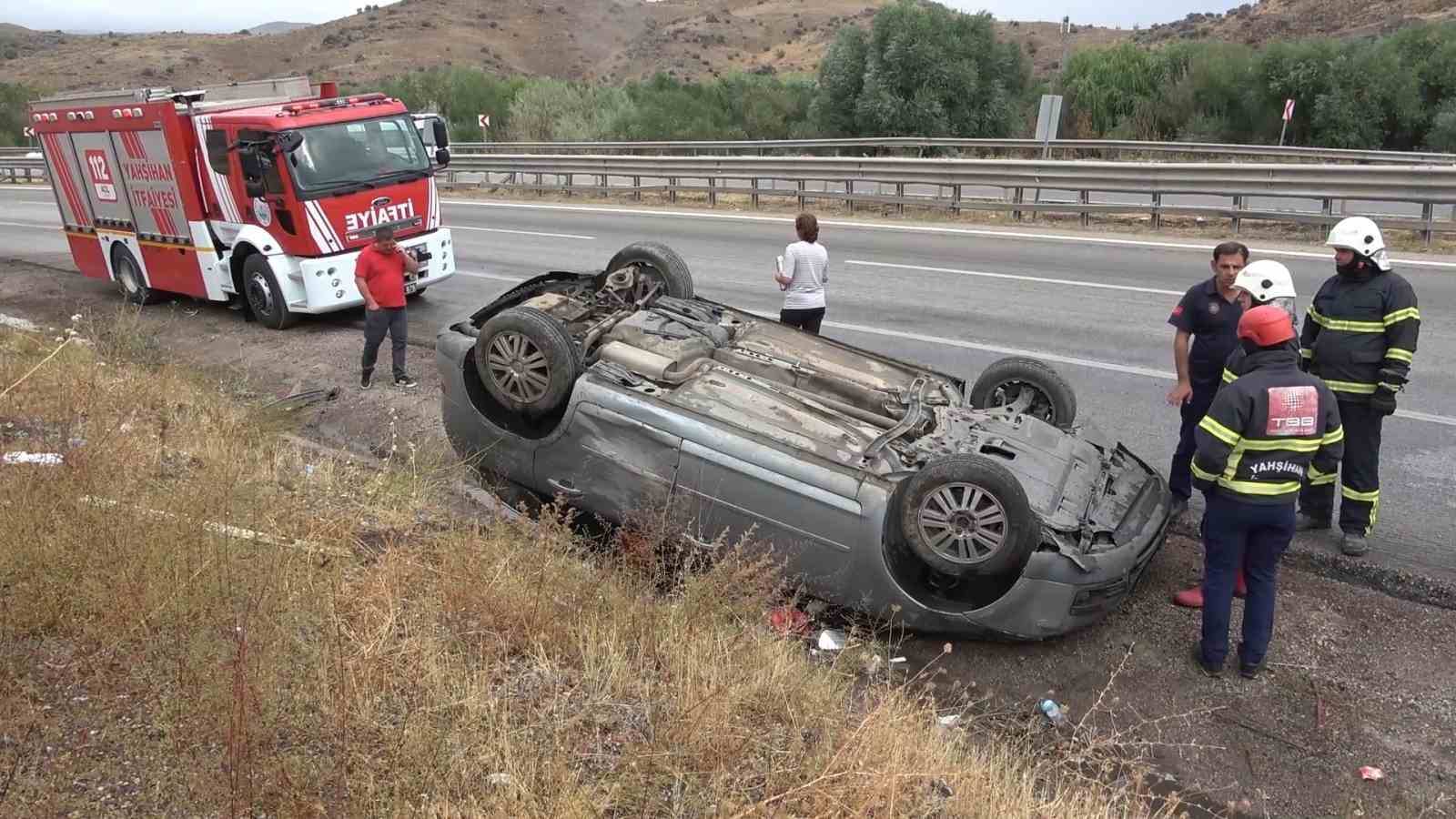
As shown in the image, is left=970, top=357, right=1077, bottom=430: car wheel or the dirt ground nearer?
the dirt ground

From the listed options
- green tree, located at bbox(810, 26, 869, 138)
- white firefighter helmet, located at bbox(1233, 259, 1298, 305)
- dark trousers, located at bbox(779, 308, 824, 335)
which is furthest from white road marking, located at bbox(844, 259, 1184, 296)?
green tree, located at bbox(810, 26, 869, 138)

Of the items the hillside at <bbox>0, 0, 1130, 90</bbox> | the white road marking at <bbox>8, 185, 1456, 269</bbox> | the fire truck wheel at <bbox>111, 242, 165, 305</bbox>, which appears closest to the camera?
the fire truck wheel at <bbox>111, 242, 165, 305</bbox>

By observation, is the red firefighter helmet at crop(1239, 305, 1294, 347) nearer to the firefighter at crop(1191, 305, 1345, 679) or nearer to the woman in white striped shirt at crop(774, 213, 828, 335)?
the firefighter at crop(1191, 305, 1345, 679)

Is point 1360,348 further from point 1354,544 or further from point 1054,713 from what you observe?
point 1054,713

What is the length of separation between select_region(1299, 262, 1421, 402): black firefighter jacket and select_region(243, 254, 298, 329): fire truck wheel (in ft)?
30.3

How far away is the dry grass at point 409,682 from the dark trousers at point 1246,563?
101 centimetres

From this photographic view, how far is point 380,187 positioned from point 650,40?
2525 inches

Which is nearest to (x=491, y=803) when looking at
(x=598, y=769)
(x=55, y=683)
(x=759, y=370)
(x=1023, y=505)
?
(x=598, y=769)

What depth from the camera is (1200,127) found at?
24.5m

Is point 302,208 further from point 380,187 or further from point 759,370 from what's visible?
point 759,370

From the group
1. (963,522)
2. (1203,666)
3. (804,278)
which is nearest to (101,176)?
(804,278)

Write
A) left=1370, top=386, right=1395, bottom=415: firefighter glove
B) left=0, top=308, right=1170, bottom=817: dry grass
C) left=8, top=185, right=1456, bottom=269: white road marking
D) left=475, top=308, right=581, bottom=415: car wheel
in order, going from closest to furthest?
1. left=0, top=308, right=1170, bottom=817: dry grass
2. left=1370, top=386, right=1395, bottom=415: firefighter glove
3. left=475, top=308, right=581, bottom=415: car wheel
4. left=8, top=185, right=1456, bottom=269: white road marking

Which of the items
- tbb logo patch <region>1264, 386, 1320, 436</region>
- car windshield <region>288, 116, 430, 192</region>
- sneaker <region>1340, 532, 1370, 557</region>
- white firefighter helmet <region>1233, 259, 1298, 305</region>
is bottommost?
sneaker <region>1340, 532, 1370, 557</region>

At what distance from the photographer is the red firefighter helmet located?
4.23 meters
